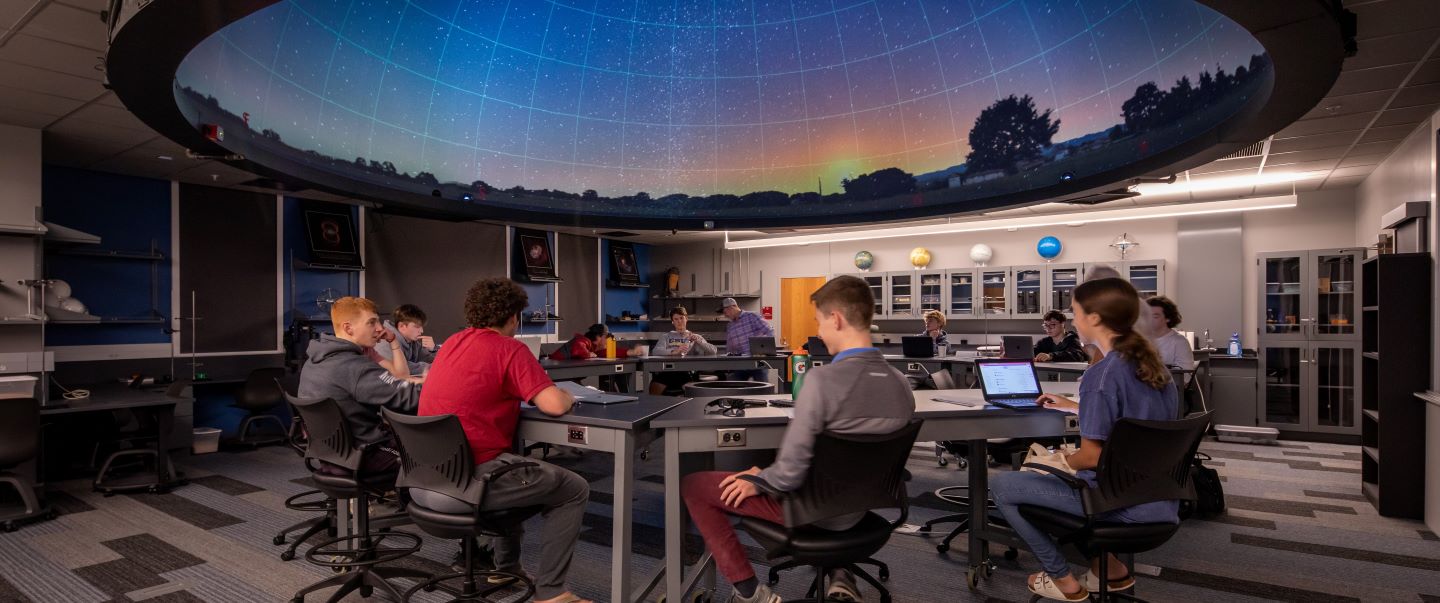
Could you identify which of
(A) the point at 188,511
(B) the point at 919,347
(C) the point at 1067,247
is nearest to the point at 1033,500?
(B) the point at 919,347

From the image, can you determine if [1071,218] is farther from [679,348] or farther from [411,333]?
[411,333]

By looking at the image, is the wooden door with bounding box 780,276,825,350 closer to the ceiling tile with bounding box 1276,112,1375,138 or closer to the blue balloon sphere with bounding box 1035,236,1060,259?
the blue balloon sphere with bounding box 1035,236,1060,259

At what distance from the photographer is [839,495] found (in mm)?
2223

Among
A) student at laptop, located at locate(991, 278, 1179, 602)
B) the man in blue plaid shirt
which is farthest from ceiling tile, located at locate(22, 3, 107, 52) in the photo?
the man in blue plaid shirt

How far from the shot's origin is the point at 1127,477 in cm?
240

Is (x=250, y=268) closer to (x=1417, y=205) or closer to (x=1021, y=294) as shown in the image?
(x=1021, y=294)

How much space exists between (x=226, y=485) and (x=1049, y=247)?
9335mm

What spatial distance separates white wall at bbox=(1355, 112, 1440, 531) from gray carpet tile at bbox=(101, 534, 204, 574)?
694 cm

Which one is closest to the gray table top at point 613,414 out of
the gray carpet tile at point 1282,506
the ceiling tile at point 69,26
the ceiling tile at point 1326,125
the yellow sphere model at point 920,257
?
the ceiling tile at point 69,26

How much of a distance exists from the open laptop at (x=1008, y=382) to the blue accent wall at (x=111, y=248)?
7490mm

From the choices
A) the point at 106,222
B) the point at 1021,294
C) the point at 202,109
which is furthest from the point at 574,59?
the point at 1021,294

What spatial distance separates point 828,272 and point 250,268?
782 cm

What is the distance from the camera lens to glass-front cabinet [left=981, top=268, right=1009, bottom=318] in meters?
9.42

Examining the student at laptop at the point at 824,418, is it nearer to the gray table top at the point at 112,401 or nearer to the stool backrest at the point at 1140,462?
the stool backrest at the point at 1140,462
